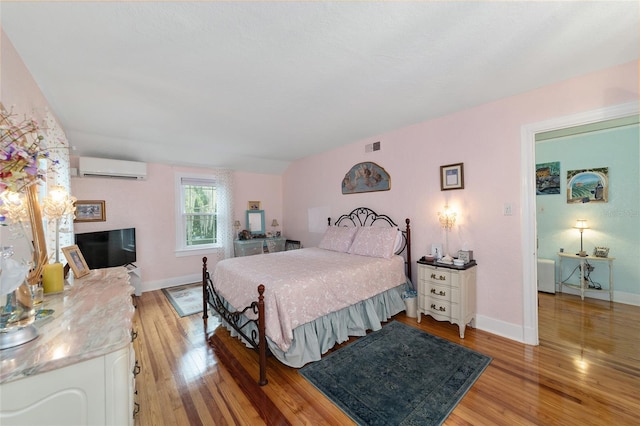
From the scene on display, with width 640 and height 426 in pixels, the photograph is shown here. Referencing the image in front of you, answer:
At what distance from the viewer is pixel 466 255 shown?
2.87m

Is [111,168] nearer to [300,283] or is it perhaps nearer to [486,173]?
[300,283]

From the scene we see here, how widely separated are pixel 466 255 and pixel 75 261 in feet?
12.1

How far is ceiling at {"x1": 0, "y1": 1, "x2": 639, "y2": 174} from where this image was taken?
145 centimetres

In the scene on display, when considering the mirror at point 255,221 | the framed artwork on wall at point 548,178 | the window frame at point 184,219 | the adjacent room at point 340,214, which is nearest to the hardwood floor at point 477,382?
the adjacent room at point 340,214

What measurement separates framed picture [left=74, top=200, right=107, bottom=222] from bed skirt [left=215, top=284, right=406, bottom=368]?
2554mm

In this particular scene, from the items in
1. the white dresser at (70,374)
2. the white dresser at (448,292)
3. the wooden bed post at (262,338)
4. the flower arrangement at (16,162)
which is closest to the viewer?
the white dresser at (70,374)

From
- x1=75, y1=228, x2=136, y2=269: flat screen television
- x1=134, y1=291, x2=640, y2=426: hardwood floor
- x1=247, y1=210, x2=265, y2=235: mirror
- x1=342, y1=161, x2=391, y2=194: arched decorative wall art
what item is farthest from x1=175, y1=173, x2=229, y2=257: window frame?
x1=342, y1=161, x2=391, y2=194: arched decorative wall art

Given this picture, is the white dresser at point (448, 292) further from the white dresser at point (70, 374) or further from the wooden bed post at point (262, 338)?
the white dresser at point (70, 374)

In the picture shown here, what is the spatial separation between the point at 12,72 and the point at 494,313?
457cm

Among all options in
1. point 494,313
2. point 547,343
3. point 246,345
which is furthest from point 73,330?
point 547,343

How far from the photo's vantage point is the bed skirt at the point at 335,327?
2.24m

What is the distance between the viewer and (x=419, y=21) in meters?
1.53

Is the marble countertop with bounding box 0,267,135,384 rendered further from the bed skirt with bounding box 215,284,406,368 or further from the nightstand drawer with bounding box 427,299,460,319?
the nightstand drawer with bounding box 427,299,460,319

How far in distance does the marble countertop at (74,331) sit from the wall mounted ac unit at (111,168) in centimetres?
286
